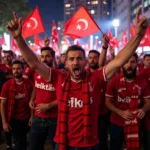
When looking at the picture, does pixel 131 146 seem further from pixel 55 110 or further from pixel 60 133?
pixel 60 133

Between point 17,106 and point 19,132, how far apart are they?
0.49m

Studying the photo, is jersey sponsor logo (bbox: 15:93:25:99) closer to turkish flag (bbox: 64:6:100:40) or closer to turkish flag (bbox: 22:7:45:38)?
turkish flag (bbox: 64:6:100:40)

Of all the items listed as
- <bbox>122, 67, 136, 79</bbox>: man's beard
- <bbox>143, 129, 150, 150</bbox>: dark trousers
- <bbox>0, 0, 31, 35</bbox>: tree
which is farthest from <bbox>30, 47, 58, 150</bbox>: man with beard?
<bbox>0, 0, 31, 35</bbox>: tree

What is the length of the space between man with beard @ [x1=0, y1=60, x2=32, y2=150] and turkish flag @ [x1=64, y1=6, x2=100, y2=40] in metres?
3.46

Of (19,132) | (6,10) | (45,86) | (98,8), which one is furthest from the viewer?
(98,8)

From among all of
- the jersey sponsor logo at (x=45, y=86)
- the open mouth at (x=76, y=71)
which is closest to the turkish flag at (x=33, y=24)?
the jersey sponsor logo at (x=45, y=86)

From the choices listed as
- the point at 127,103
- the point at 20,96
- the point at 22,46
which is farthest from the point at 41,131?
the point at 22,46

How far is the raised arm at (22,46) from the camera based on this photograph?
3.09m

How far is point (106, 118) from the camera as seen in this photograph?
18.1 ft

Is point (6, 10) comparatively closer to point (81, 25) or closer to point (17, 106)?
point (81, 25)

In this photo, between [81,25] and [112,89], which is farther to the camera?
[81,25]

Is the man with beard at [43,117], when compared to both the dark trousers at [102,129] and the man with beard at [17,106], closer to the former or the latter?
the man with beard at [17,106]

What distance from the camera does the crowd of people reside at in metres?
3.22

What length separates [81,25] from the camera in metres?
9.02
